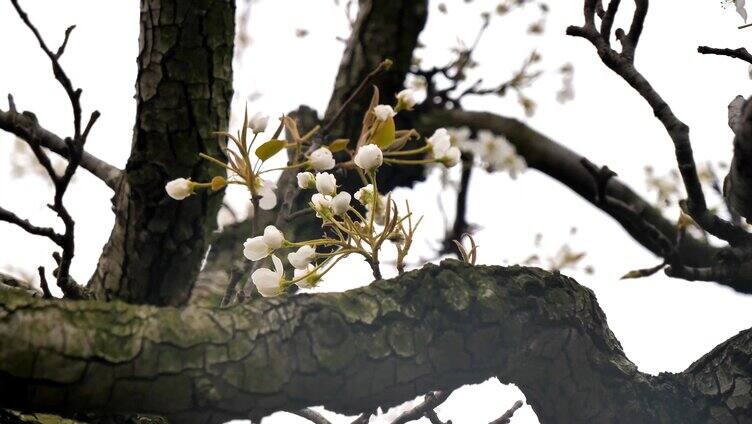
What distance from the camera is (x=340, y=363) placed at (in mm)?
827

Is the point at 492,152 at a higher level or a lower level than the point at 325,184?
higher

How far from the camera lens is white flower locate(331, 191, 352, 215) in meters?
0.93

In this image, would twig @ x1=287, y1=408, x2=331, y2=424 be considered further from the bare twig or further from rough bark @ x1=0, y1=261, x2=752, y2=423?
the bare twig

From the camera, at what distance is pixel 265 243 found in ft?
3.26

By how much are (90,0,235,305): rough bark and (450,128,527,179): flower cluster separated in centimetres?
103

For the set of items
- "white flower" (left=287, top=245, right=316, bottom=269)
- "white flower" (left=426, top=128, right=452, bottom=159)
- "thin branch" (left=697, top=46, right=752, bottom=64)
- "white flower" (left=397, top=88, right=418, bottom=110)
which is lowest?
"white flower" (left=287, top=245, right=316, bottom=269)

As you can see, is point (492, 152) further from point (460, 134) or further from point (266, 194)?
point (266, 194)

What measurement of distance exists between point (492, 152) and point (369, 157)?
4.63 feet

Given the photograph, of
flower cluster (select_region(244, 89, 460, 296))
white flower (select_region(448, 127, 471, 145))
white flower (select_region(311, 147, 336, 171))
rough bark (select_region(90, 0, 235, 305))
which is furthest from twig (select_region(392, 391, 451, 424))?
white flower (select_region(448, 127, 471, 145))

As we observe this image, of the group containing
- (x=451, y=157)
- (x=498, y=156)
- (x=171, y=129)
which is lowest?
(x=451, y=157)

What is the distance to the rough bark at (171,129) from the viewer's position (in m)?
1.33

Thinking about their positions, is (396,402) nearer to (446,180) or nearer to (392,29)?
(392,29)

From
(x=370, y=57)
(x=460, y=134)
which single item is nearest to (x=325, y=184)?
(x=370, y=57)

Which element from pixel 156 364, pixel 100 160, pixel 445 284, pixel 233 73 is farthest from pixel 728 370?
pixel 100 160
